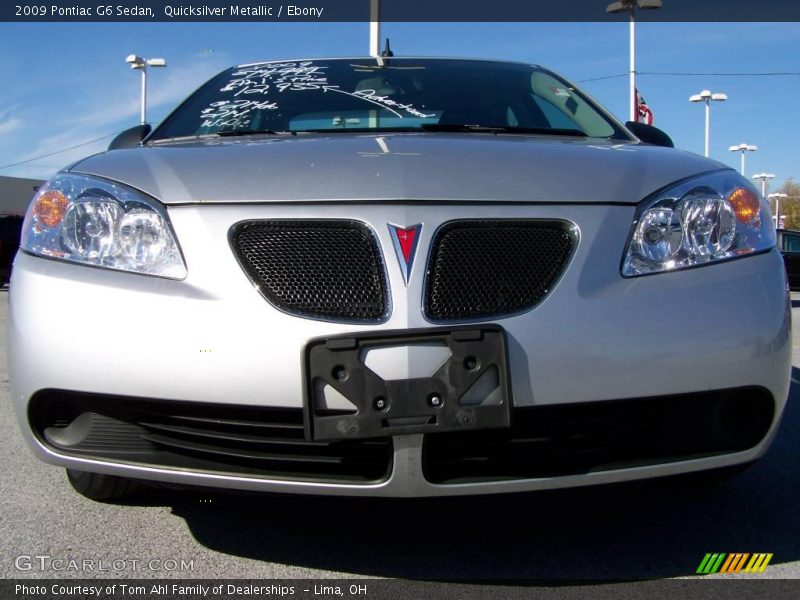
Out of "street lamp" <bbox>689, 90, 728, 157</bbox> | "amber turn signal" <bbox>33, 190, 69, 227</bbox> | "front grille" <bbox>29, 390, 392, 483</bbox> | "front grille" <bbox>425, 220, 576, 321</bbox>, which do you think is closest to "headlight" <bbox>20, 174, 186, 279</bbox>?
"amber turn signal" <bbox>33, 190, 69, 227</bbox>

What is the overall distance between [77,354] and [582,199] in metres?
1.28

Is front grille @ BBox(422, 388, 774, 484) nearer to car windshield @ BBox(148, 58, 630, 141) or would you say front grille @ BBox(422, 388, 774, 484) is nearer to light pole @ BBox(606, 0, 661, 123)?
car windshield @ BBox(148, 58, 630, 141)

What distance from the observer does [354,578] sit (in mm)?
2240

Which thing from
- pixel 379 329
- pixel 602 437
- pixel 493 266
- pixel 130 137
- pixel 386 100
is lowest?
pixel 602 437

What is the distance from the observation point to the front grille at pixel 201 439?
2.04 meters

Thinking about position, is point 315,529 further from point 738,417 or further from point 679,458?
point 738,417

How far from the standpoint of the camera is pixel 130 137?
3.03 metres

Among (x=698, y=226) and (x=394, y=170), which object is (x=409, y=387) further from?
(x=698, y=226)

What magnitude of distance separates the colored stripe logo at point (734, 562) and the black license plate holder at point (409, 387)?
82cm

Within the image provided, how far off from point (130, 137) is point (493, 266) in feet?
5.20

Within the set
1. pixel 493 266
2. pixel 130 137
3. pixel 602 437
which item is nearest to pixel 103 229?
pixel 130 137

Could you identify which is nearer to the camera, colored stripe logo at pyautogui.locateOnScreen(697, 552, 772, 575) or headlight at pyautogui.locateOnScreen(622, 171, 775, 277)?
headlight at pyautogui.locateOnScreen(622, 171, 775, 277)

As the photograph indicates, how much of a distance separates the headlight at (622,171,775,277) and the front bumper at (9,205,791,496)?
0.06m

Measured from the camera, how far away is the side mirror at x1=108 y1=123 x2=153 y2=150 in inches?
117
